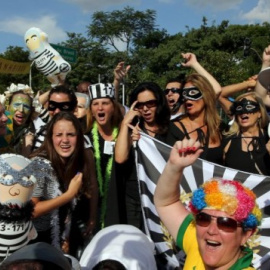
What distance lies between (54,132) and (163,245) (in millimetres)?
1205

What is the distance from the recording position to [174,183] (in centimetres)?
274

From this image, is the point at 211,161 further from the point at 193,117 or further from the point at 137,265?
the point at 137,265

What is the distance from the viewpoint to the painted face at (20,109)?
4.96 meters

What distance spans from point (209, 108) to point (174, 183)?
2040 mm

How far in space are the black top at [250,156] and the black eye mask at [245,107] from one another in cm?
22

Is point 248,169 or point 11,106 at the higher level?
point 11,106

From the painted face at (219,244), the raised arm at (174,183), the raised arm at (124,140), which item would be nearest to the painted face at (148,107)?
the raised arm at (124,140)

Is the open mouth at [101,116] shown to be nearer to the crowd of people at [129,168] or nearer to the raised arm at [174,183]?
the crowd of people at [129,168]

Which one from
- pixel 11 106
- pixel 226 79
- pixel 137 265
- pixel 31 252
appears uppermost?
pixel 226 79

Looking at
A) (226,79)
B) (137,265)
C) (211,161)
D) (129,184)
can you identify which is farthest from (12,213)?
(226,79)

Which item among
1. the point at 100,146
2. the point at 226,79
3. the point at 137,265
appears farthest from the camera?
the point at 226,79

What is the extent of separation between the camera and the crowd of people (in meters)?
2.47

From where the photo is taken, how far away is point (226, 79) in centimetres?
3444

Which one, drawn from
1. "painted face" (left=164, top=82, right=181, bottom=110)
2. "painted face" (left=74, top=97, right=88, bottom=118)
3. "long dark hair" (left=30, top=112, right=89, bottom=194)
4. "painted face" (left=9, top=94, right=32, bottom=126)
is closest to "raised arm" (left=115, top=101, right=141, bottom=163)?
"long dark hair" (left=30, top=112, right=89, bottom=194)
